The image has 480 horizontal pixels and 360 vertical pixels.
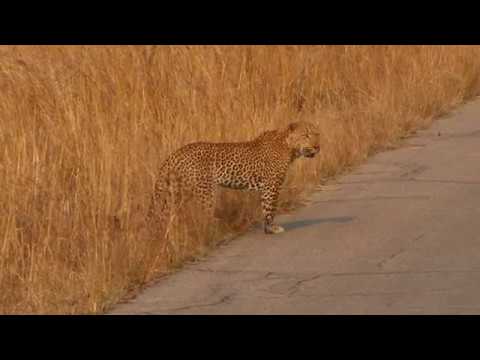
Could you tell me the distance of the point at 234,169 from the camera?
969 centimetres

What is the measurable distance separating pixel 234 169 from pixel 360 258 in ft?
4.65

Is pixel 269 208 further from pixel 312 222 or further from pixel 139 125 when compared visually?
pixel 139 125

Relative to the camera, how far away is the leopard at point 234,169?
9453mm

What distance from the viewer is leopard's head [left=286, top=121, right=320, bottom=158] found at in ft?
33.0

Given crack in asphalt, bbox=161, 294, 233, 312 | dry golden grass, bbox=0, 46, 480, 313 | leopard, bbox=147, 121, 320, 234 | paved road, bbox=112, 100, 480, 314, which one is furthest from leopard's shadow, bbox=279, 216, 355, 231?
crack in asphalt, bbox=161, 294, 233, 312

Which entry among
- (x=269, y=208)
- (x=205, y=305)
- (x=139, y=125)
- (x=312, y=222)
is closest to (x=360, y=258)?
(x=269, y=208)

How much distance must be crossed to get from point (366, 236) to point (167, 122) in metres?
2.88

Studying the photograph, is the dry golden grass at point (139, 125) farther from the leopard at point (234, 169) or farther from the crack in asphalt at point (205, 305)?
the crack in asphalt at point (205, 305)

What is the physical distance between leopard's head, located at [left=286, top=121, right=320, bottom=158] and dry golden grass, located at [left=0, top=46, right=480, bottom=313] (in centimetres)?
57

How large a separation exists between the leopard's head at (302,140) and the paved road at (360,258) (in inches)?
19.9

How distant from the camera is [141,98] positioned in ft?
40.1

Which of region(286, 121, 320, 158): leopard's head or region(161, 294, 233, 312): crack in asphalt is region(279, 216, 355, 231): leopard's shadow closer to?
region(286, 121, 320, 158): leopard's head

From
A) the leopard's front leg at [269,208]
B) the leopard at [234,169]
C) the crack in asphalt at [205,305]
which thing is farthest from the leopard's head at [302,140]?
the crack in asphalt at [205,305]

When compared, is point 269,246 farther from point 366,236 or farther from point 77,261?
point 77,261
